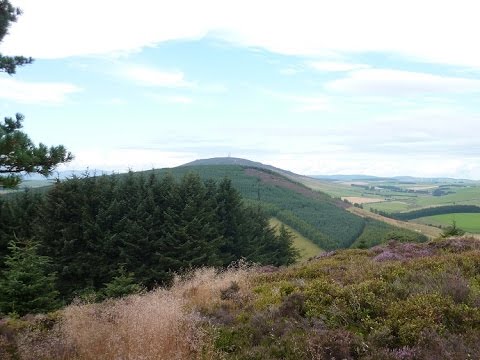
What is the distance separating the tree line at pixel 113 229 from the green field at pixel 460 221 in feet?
279

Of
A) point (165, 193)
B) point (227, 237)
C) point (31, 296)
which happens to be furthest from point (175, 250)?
point (31, 296)

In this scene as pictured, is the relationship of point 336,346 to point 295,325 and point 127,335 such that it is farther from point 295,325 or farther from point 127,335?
point 127,335

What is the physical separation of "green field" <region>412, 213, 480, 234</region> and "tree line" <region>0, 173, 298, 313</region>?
85.0m

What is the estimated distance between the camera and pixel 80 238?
31109mm

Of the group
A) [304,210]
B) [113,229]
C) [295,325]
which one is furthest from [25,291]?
[304,210]

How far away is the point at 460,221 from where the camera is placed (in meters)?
118

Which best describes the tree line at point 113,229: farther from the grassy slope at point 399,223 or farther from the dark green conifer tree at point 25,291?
the grassy slope at point 399,223

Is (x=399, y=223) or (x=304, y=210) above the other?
(x=304, y=210)

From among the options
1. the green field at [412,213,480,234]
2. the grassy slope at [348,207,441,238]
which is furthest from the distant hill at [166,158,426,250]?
the green field at [412,213,480,234]

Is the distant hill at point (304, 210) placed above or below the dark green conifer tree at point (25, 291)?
below

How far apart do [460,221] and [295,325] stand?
129 m

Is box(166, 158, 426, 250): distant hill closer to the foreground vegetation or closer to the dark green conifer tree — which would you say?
the dark green conifer tree

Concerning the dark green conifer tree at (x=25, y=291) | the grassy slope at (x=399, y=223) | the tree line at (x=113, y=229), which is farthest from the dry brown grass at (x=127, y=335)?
the grassy slope at (x=399, y=223)

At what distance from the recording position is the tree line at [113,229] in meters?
30.1
